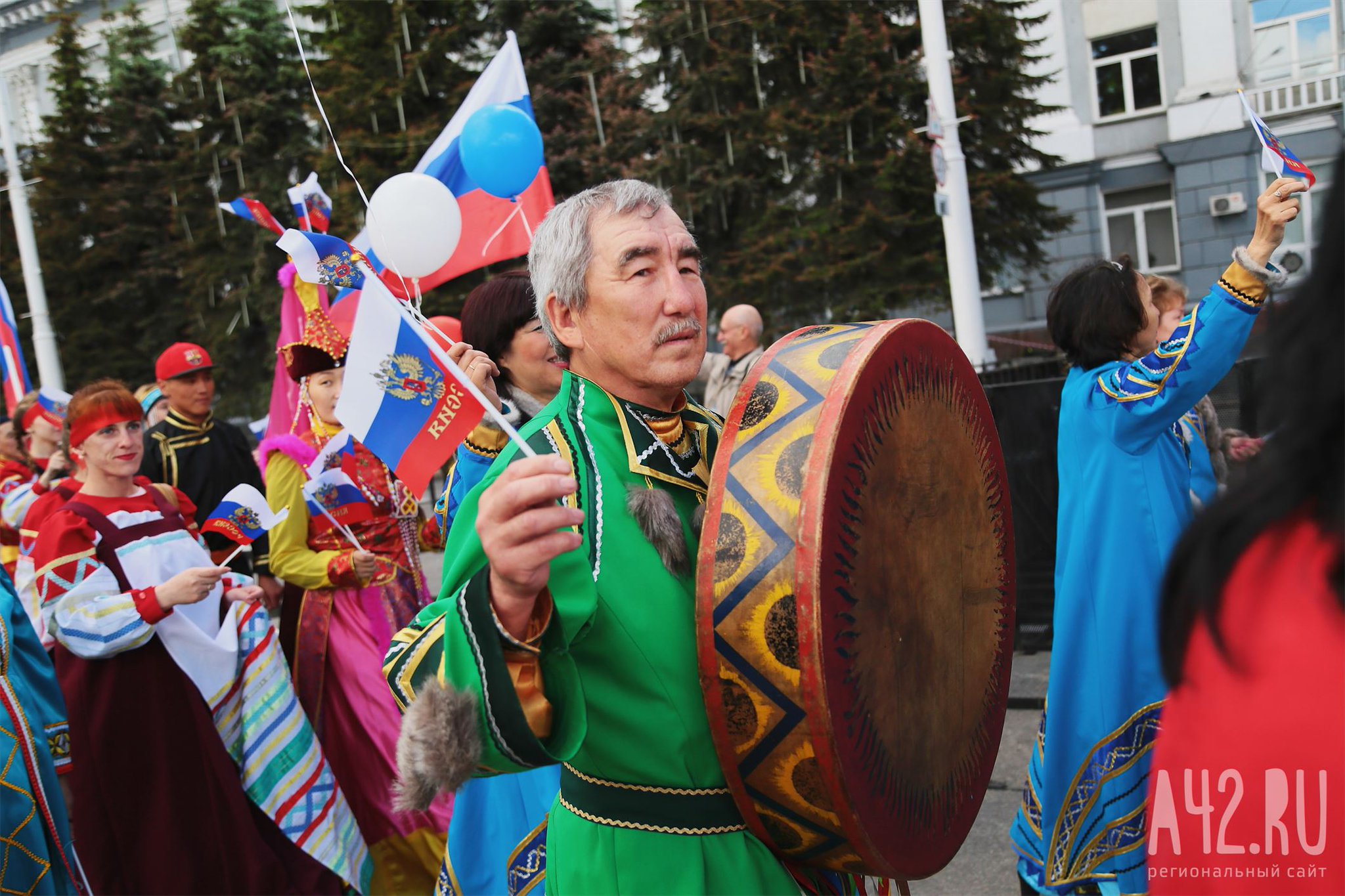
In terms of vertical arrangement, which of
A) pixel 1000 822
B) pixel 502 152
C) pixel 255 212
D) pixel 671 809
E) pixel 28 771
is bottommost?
pixel 1000 822

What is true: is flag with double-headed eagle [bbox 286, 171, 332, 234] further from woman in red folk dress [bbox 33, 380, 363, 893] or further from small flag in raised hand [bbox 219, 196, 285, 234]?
woman in red folk dress [bbox 33, 380, 363, 893]

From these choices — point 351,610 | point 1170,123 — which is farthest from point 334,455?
point 1170,123

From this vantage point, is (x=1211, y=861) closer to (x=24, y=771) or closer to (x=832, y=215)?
(x=24, y=771)

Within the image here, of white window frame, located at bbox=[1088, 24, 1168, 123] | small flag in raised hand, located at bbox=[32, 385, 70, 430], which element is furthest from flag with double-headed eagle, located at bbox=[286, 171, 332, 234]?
white window frame, located at bbox=[1088, 24, 1168, 123]

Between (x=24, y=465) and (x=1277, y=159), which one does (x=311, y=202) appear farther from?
(x=24, y=465)

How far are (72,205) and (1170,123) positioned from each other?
65.8ft

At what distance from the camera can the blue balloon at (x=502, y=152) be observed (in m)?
3.89

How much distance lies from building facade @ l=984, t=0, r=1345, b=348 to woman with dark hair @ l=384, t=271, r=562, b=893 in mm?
14678

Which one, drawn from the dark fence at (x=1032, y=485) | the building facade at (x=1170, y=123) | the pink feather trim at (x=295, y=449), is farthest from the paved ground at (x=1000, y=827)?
the building facade at (x=1170, y=123)

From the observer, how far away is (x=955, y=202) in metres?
9.32

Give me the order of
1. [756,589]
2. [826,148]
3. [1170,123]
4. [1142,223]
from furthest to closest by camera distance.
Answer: [1142,223] → [1170,123] → [826,148] → [756,589]

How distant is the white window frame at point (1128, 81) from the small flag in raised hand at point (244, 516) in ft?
59.9

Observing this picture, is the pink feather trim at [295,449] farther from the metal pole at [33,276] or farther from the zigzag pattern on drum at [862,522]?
the metal pole at [33,276]

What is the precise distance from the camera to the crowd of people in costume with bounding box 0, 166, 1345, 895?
90cm
